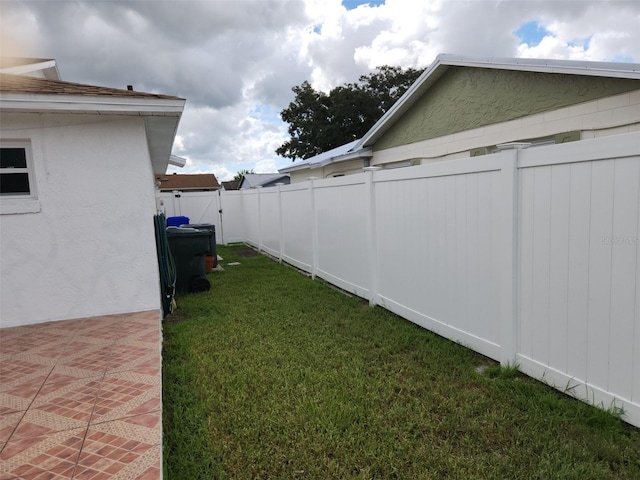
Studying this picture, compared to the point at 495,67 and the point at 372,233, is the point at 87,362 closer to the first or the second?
the point at 372,233

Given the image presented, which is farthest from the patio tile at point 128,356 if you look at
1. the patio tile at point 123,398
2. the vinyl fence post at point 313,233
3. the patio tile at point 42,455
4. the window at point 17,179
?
Result: the vinyl fence post at point 313,233

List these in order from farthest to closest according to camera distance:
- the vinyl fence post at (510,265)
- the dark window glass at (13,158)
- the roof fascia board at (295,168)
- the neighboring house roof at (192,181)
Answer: the neighboring house roof at (192,181) < the roof fascia board at (295,168) < the dark window glass at (13,158) < the vinyl fence post at (510,265)

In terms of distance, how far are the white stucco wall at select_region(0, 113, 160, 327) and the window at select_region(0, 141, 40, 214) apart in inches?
4.1

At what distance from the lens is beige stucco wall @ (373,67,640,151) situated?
6.82 m

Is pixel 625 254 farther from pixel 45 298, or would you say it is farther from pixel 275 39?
pixel 275 39

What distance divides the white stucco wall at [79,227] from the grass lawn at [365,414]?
117 centimetres

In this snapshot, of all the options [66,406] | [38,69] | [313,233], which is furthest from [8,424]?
[38,69]

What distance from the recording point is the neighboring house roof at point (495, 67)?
231 inches

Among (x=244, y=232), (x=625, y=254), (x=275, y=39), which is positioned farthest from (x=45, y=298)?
(x=244, y=232)

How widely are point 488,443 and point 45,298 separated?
538 cm

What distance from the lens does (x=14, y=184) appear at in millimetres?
5172

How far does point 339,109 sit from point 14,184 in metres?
29.2

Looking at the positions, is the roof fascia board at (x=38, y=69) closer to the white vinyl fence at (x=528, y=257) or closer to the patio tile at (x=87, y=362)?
the patio tile at (x=87, y=362)

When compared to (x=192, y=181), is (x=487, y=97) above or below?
below
